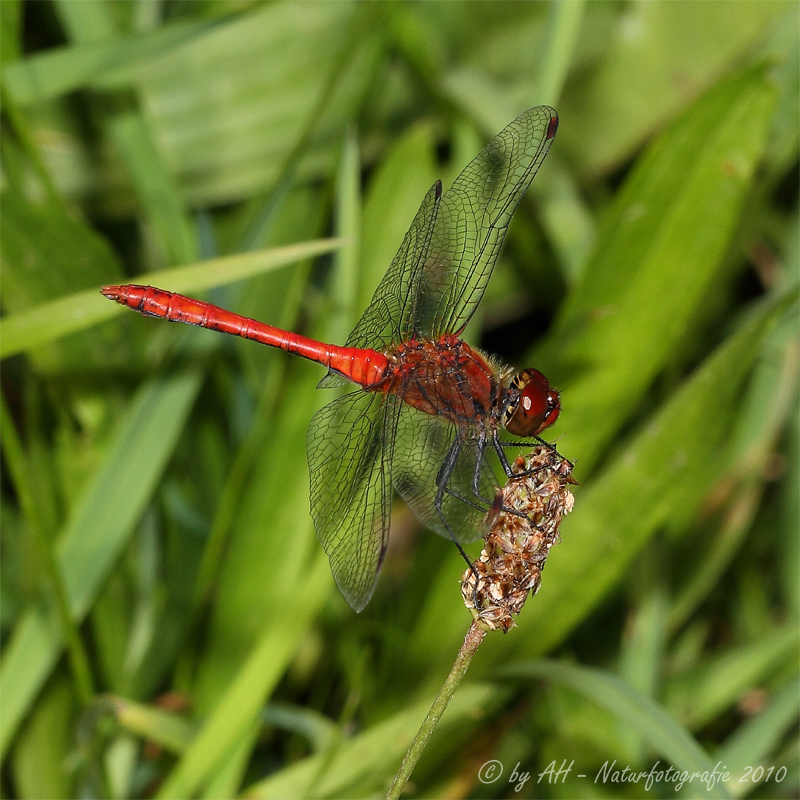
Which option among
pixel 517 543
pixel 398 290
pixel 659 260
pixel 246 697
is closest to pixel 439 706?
pixel 517 543

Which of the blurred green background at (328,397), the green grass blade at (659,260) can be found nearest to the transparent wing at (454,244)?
the blurred green background at (328,397)

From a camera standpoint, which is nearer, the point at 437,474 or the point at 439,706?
the point at 439,706

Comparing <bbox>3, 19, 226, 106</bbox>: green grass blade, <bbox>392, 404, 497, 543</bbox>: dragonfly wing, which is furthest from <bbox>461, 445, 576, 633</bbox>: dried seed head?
<bbox>3, 19, 226, 106</bbox>: green grass blade

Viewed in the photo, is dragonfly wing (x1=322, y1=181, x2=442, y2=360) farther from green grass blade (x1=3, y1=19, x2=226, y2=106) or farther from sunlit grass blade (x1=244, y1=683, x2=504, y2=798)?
sunlit grass blade (x1=244, y1=683, x2=504, y2=798)

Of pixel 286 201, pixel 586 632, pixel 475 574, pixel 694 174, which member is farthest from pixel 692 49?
pixel 475 574

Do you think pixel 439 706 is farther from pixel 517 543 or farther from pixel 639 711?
pixel 639 711

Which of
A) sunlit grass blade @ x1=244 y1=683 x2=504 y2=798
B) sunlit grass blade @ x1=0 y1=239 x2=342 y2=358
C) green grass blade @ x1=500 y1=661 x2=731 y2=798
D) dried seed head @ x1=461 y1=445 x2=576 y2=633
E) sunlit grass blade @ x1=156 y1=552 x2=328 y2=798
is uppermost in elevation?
sunlit grass blade @ x1=0 y1=239 x2=342 y2=358
